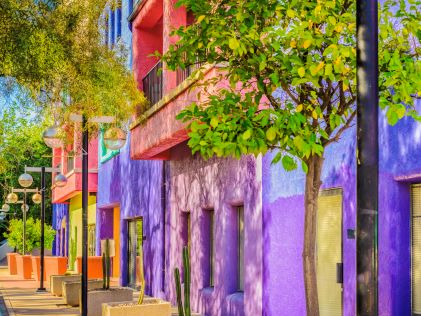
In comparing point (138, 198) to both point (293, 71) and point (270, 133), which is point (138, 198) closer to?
point (293, 71)

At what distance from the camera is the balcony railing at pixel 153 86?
21.2m

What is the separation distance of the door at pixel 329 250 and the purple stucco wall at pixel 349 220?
0.30 metres

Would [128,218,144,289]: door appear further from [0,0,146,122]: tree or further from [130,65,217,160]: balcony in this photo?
[0,0,146,122]: tree

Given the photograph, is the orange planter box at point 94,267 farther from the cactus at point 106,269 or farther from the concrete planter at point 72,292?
the cactus at point 106,269

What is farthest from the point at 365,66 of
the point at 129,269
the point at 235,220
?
the point at 129,269

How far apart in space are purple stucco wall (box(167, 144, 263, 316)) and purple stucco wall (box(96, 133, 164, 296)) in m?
1.32

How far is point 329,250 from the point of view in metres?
12.9

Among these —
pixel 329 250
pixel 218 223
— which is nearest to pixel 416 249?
pixel 329 250

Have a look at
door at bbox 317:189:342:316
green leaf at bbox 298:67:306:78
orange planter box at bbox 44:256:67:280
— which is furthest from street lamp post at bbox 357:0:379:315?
orange planter box at bbox 44:256:67:280

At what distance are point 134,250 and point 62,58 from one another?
581 inches

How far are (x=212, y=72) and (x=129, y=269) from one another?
14.8 m

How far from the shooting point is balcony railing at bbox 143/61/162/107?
21.2m

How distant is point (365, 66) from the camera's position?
6.22 meters

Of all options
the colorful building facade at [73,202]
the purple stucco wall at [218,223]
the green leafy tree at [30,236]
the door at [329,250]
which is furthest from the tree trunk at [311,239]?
the green leafy tree at [30,236]
